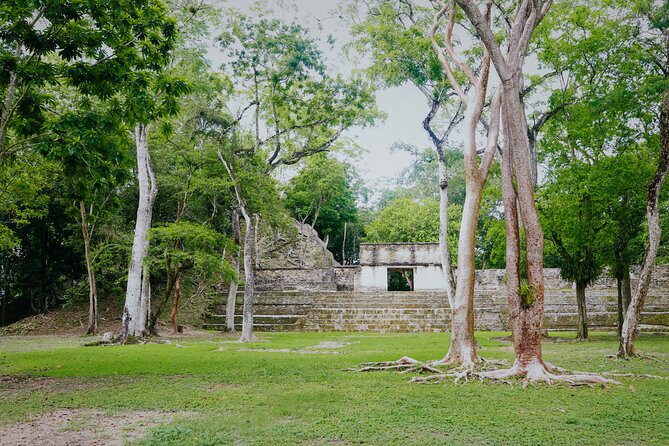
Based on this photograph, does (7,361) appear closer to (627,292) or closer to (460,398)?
(460,398)

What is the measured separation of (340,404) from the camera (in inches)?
184

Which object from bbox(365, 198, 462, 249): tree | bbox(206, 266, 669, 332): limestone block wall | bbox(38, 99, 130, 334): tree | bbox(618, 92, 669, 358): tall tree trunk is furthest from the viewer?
bbox(365, 198, 462, 249): tree

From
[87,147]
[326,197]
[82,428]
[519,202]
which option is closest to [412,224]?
[326,197]

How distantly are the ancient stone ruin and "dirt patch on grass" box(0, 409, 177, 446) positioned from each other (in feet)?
46.6

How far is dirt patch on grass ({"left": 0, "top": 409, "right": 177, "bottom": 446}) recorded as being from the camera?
3.58 meters

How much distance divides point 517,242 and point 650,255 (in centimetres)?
309

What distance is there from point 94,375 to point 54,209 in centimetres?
1578

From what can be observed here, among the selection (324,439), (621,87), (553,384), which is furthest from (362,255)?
(324,439)

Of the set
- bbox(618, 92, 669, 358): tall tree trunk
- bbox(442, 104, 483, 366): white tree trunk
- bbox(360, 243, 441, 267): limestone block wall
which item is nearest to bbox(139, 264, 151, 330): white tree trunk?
bbox(442, 104, 483, 366): white tree trunk

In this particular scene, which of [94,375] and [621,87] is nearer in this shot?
[94,375]

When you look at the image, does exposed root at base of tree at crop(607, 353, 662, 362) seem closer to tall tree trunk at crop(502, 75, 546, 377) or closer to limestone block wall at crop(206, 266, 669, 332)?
tall tree trunk at crop(502, 75, 546, 377)

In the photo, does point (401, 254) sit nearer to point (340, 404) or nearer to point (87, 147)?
point (87, 147)

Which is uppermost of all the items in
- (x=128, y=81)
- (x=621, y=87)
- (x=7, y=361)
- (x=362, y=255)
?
(x=621, y=87)

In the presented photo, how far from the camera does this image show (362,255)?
24062 millimetres
